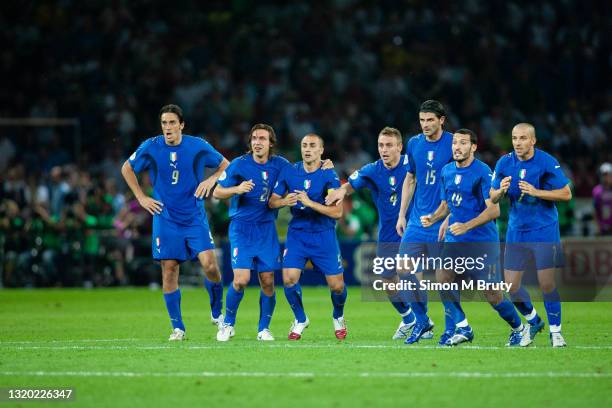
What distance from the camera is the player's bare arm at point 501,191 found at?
11.6 metres

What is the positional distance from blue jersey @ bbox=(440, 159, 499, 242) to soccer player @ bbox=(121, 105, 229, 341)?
274 cm

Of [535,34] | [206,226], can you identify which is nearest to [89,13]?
[535,34]

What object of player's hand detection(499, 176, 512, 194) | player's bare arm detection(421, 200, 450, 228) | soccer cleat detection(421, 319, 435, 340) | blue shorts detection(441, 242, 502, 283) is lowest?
soccer cleat detection(421, 319, 435, 340)

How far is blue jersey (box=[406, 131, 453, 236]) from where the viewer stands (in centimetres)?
1267

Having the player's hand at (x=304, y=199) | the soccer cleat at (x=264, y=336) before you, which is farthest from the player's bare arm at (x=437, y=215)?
the soccer cleat at (x=264, y=336)

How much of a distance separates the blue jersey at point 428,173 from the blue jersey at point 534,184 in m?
0.82

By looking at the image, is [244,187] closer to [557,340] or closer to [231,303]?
[231,303]

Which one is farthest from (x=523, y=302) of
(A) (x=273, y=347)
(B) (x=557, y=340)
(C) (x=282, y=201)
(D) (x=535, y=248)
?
(C) (x=282, y=201)

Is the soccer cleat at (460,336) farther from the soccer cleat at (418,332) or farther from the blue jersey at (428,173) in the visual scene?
the blue jersey at (428,173)

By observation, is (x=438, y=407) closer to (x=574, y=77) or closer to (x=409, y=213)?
(x=409, y=213)

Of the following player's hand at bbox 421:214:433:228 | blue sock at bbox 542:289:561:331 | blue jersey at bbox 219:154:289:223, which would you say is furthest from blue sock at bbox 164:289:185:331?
blue sock at bbox 542:289:561:331

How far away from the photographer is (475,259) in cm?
1190

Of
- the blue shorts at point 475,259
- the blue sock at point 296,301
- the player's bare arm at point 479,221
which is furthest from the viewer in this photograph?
the blue sock at point 296,301

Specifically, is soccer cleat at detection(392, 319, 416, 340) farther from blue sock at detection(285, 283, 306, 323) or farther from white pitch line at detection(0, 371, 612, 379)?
white pitch line at detection(0, 371, 612, 379)
